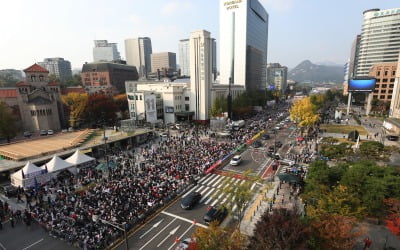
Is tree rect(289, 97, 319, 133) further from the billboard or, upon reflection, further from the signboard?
the signboard

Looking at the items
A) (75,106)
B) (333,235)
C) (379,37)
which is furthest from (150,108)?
(379,37)

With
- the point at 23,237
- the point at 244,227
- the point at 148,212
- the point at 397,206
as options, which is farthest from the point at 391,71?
the point at 23,237

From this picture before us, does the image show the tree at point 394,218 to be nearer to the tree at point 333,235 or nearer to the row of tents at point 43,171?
the tree at point 333,235

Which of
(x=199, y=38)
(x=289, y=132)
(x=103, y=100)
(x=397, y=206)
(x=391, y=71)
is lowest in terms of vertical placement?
(x=289, y=132)

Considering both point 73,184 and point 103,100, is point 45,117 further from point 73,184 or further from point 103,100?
point 73,184

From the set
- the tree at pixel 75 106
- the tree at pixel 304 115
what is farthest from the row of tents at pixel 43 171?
the tree at pixel 304 115
